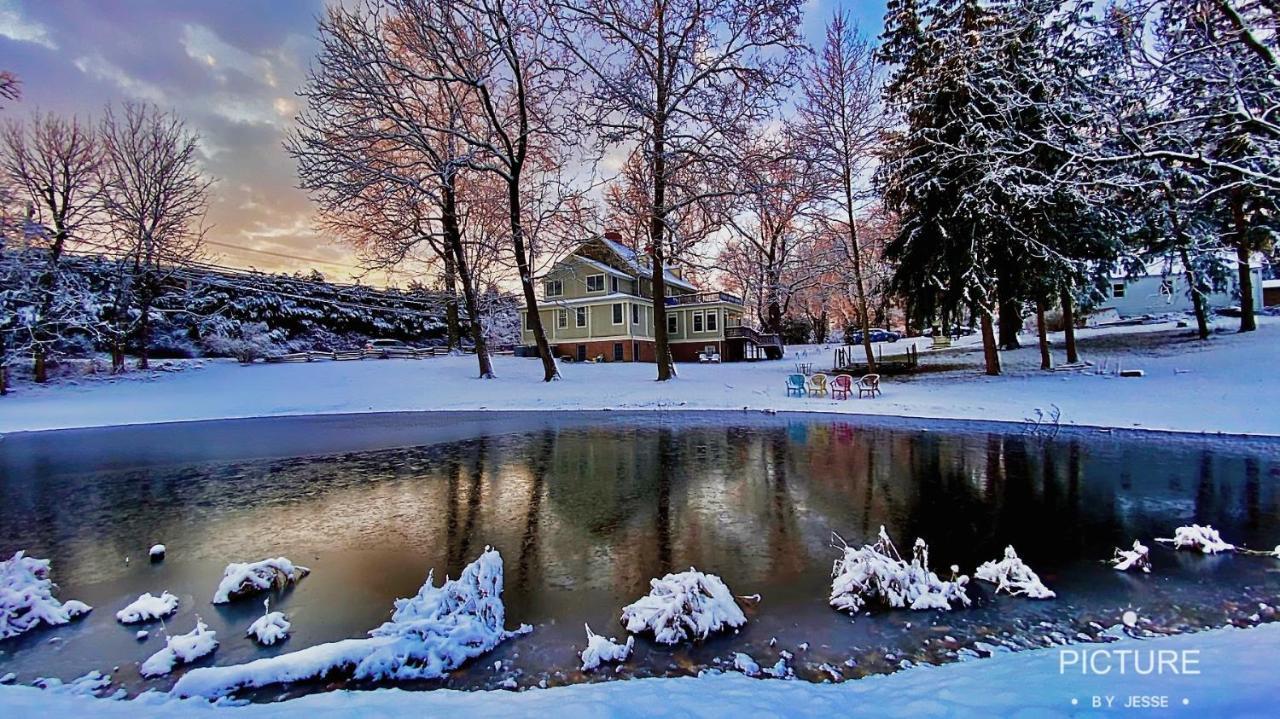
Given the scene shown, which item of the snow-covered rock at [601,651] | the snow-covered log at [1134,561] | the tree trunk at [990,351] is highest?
the tree trunk at [990,351]

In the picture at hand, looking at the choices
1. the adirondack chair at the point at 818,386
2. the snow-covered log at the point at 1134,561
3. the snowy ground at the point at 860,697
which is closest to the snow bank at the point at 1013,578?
the snow-covered log at the point at 1134,561

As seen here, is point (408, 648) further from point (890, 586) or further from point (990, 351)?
point (990, 351)

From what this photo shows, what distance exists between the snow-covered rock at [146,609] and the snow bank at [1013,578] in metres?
6.78

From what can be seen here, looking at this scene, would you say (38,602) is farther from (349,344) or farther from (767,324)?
(767,324)

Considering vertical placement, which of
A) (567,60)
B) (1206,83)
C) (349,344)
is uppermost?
(567,60)

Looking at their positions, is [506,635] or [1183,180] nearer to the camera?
[506,635]

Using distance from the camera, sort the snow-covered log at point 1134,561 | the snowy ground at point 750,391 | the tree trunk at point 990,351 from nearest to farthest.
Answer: the snow-covered log at point 1134,561 < the snowy ground at point 750,391 < the tree trunk at point 990,351

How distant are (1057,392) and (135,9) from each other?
2762cm

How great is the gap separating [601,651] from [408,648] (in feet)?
4.21

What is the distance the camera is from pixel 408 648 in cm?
367

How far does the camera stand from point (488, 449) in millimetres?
12008

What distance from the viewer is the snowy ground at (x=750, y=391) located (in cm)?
1495

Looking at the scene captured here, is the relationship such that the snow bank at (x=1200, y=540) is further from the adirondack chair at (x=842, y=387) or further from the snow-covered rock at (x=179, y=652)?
the adirondack chair at (x=842, y=387)

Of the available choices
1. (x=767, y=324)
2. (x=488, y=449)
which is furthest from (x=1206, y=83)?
(x=767, y=324)
